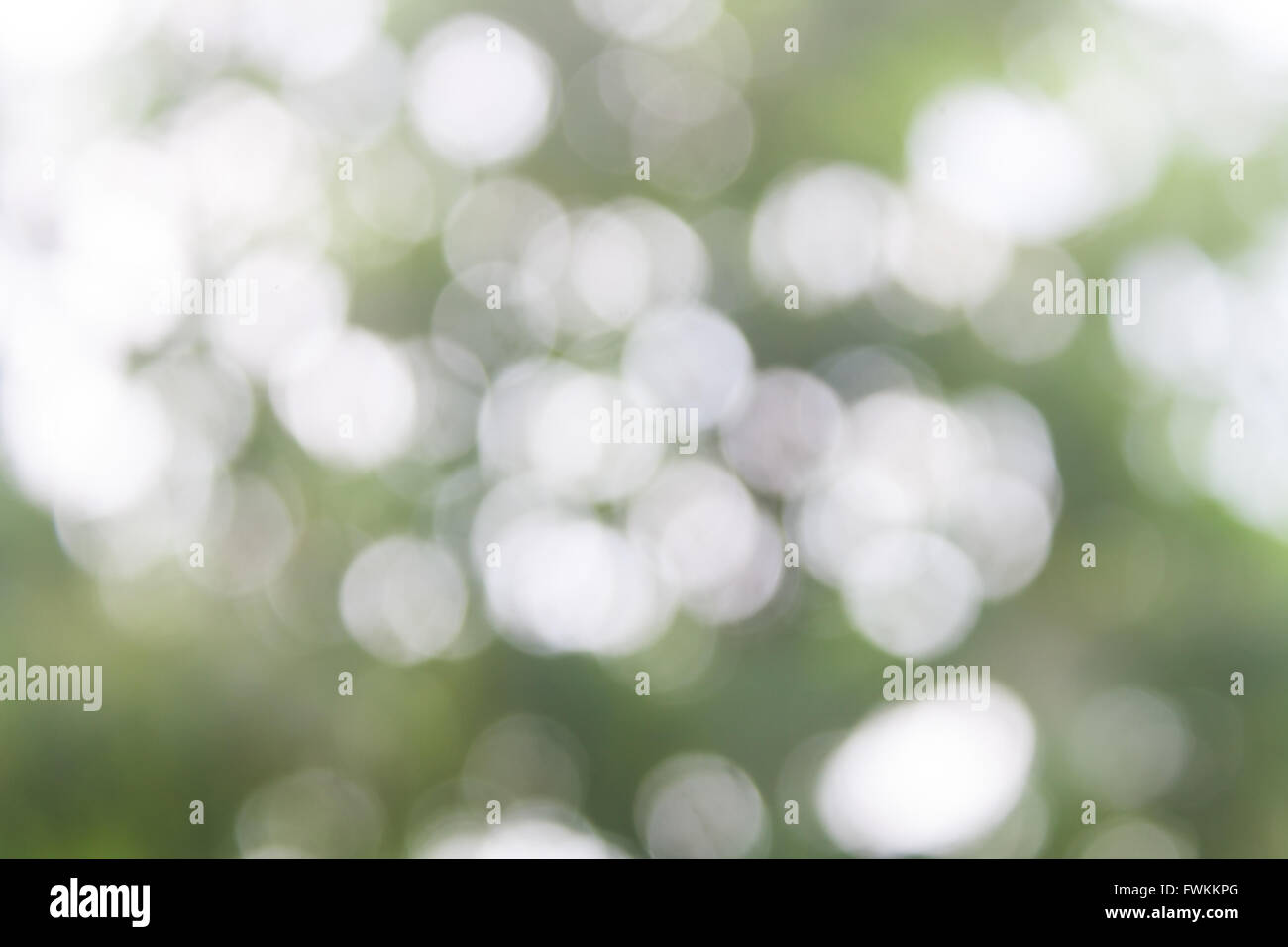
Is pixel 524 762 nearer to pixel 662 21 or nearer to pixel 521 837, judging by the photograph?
pixel 521 837

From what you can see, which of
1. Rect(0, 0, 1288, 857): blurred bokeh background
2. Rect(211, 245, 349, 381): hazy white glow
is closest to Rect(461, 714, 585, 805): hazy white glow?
Rect(0, 0, 1288, 857): blurred bokeh background

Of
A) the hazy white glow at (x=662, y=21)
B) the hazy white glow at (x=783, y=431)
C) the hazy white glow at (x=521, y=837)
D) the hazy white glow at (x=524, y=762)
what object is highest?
the hazy white glow at (x=662, y=21)

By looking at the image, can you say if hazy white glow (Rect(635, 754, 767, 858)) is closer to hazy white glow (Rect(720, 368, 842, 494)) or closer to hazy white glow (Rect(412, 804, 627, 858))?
hazy white glow (Rect(412, 804, 627, 858))

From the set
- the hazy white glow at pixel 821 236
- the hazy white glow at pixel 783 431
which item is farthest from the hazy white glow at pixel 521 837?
the hazy white glow at pixel 821 236

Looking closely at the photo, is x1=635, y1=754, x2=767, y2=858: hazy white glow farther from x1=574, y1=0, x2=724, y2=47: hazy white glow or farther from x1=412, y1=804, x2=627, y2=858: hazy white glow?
x1=574, y1=0, x2=724, y2=47: hazy white glow

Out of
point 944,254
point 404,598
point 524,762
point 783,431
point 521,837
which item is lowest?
point 521,837

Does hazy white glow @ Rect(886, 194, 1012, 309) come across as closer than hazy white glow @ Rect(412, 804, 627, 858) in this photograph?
No

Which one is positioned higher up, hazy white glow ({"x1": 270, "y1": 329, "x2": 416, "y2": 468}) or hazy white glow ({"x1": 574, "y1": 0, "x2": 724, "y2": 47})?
hazy white glow ({"x1": 574, "y1": 0, "x2": 724, "y2": 47})

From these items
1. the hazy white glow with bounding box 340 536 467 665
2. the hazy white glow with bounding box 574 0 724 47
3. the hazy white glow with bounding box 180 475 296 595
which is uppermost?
the hazy white glow with bounding box 574 0 724 47

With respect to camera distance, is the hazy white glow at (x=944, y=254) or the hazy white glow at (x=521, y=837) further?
the hazy white glow at (x=944, y=254)

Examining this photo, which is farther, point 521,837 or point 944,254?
point 944,254

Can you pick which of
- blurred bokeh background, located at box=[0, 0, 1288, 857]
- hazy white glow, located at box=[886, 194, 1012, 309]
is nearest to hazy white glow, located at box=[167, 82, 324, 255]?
blurred bokeh background, located at box=[0, 0, 1288, 857]

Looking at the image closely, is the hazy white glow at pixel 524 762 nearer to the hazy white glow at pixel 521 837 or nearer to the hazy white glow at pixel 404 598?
the hazy white glow at pixel 521 837

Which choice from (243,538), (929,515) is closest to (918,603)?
(929,515)
